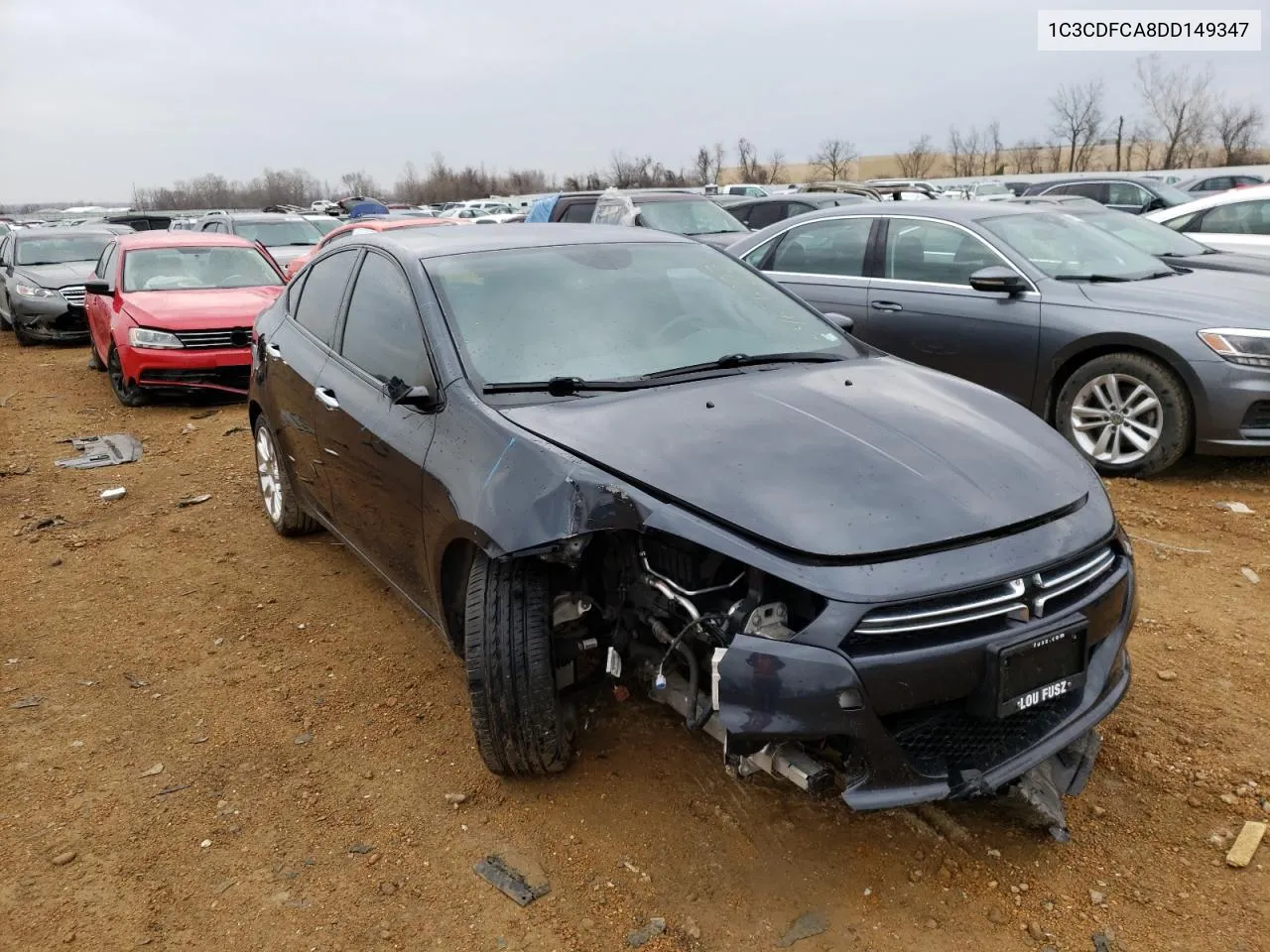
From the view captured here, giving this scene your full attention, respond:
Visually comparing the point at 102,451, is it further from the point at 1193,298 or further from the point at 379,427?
the point at 1193,298

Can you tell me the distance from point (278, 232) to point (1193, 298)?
13.4 meters

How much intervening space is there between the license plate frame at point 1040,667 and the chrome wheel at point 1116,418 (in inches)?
144

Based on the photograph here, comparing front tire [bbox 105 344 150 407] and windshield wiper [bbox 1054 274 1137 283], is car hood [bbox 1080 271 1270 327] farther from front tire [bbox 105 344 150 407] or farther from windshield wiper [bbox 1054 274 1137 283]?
front tire [bbox 105 344 150 407]

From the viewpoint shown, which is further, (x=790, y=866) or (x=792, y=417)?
(x=792, y=417)

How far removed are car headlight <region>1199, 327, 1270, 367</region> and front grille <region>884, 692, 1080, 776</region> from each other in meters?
3.82

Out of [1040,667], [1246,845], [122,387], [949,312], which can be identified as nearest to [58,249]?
[122,387]

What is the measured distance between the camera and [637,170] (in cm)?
5762

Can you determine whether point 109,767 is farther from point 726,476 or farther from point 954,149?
point 954,149

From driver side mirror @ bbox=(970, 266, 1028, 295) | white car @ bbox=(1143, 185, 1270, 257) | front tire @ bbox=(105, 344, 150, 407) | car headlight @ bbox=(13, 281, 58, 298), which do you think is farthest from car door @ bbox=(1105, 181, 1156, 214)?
car headlight @ bbox=(13, 281, 58, 298)

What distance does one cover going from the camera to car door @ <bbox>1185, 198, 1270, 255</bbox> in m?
10.1

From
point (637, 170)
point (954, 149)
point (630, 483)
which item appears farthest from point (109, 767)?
point (954, 149)

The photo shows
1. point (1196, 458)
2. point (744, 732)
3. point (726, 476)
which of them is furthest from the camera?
point (1196, 458)

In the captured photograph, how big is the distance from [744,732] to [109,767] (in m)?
2.27

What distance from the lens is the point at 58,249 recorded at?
14344 mm
